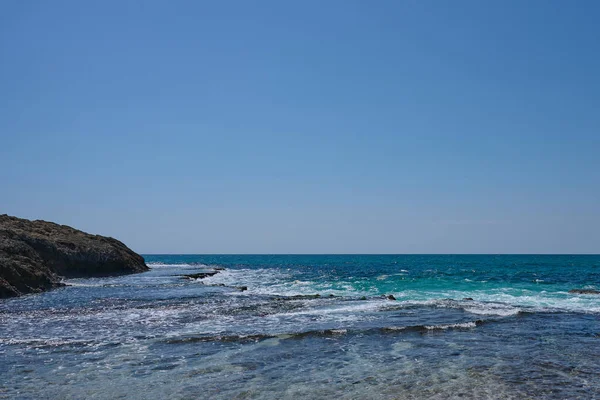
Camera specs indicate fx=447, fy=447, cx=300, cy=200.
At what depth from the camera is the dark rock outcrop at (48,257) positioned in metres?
35.2

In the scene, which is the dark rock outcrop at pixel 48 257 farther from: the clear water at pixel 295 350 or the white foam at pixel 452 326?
the white foam at pixel 452 326

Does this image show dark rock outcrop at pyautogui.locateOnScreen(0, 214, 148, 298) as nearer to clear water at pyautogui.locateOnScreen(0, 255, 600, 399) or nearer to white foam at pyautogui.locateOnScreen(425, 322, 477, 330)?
clear water at pyautogui.locateOnScreen(0, 255, 600, 399)

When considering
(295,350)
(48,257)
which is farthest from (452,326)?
(48,257)

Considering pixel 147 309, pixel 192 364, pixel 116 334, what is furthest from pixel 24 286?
pixel 192 364

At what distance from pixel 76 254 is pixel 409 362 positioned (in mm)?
54856

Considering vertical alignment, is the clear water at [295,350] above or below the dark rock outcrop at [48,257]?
below

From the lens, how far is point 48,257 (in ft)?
173

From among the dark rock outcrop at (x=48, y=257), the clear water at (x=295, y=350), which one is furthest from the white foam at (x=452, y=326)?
the dark rock outcrop at (x=48, y=257)

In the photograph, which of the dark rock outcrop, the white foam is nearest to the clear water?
the white foam

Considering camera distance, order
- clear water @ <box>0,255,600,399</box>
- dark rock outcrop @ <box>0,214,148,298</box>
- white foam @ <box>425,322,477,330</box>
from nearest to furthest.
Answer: clear water @ <box>0,255,600,399</box>, white foam @ <box>425,322,477,330</box>, dark rock outcrop @ <box>0,214,148,298</box>

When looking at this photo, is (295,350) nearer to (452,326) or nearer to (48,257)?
(452,326)

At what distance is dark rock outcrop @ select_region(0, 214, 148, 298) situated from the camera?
35156mm

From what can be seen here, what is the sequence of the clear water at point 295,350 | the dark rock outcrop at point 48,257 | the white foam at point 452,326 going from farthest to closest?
1. the dark rock outcrop at point 48,257
2. the white foam at point 452,326
3. the clear water at point 295,350

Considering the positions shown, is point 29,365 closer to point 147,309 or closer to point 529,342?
point 147,309
